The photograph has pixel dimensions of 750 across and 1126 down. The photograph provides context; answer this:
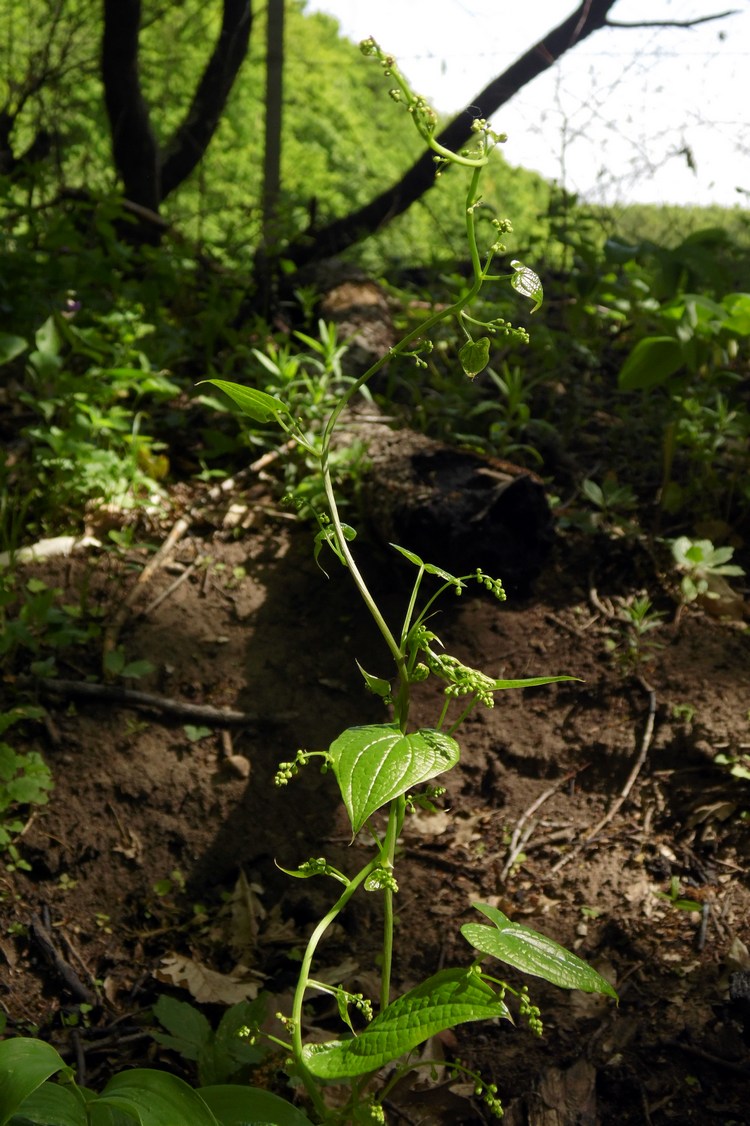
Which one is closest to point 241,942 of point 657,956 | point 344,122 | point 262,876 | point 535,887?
point 262,876

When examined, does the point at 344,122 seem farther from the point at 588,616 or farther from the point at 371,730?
the point at 371,730

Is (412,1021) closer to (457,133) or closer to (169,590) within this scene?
(169,590)

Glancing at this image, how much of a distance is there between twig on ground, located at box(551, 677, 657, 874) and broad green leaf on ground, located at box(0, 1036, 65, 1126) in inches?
48.5

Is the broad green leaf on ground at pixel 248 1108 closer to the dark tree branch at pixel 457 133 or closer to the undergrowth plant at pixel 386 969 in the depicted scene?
the undergrowth plant at pixel 386 969

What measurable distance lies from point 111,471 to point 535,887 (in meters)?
1.88

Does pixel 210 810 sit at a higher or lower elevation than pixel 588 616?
lower

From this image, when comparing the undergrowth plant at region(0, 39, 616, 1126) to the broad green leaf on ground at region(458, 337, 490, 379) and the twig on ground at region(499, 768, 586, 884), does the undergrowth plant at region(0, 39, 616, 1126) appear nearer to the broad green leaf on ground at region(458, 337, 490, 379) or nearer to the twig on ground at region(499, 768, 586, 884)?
the broad green leaf on ground at region(458, 337, 490, 379)

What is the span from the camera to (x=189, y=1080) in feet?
5.15

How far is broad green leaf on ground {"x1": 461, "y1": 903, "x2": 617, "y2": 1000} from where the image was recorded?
1056 mm

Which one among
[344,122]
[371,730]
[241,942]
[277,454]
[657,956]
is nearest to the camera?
[371,730]

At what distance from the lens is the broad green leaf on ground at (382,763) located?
938mm

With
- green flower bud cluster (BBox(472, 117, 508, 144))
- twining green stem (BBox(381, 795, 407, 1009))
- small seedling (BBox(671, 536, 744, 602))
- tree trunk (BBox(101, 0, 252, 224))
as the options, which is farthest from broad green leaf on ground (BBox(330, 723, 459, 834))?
tree trunk (BBox(101, 0, 252, 224))

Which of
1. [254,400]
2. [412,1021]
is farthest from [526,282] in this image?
[412,1021]

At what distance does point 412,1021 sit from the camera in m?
1.01
